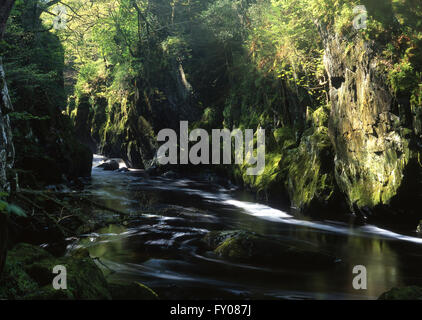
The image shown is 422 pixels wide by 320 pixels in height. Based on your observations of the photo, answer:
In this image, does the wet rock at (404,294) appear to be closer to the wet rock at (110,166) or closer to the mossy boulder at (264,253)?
the mossy boulder at (264,253)

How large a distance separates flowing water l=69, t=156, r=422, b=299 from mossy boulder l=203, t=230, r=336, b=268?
0.22 m

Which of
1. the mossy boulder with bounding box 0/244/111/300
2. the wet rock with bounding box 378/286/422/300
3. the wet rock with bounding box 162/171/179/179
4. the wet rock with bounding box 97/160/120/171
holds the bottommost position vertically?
the wet rock with bounding box 378/286/422/300

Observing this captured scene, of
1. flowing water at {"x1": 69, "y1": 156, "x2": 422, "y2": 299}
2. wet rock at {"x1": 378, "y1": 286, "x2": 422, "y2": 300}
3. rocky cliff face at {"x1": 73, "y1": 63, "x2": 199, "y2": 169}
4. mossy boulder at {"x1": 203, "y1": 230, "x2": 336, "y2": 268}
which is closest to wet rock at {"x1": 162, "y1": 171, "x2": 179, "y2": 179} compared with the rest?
Result: rocky cliff face at {"x1": 73, "y1": 63, "x2": 199, "y2": 169}

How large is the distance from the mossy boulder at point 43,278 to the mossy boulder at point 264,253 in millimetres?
3907

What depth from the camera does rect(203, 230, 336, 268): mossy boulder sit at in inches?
310

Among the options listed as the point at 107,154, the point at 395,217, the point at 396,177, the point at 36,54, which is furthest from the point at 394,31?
the point at 107,154

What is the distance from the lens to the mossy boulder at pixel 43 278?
405cm

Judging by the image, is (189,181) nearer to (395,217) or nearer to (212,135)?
(212,135)

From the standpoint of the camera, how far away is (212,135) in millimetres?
23047

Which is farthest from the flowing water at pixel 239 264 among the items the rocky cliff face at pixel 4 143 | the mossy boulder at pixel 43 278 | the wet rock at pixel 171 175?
the wet rock at pixel 171 175

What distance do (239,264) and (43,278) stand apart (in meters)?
4.27

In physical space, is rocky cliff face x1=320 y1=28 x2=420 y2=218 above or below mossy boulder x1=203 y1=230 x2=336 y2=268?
above

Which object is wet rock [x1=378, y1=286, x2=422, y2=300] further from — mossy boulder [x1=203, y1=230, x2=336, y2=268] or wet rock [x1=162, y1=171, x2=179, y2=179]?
wet rock [x1=162, y1=171, x2=179, y2=179]
